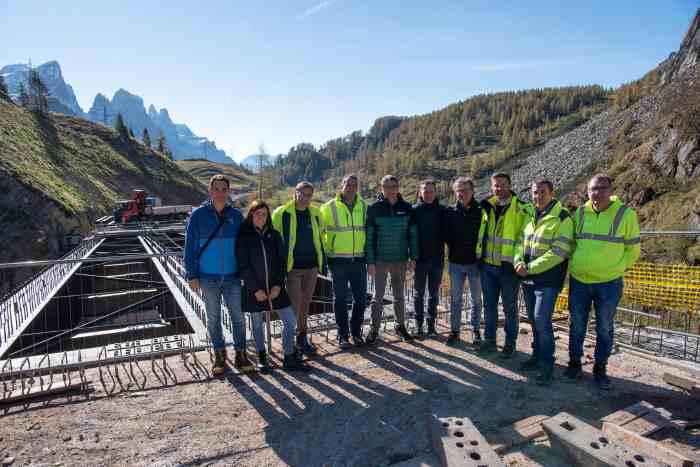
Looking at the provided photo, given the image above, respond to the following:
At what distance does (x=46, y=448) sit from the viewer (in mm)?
3145

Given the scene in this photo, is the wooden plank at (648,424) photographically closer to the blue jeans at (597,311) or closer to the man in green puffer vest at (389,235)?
the blue jeans at (597,311)

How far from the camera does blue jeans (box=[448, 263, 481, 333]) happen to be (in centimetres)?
505

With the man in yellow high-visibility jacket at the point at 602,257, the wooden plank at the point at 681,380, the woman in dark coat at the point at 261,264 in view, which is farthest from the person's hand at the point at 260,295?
the wooden plank at the point at 681,380

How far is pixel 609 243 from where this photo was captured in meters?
3.91

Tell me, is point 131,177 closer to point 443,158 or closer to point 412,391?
point 412,391

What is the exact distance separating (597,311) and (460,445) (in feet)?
7.31

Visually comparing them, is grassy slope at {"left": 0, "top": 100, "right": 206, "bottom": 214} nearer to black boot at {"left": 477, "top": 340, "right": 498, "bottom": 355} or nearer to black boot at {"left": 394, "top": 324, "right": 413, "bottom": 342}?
black boot at {"left": 394, "top": 324, "right": 413, "bottom": 342}

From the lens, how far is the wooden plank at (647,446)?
2.66 m

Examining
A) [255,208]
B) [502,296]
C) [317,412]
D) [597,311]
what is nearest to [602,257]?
[597,311]

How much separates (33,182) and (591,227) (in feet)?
105

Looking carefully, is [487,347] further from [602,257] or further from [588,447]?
[588,447]

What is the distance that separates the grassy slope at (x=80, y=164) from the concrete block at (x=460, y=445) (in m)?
30.1

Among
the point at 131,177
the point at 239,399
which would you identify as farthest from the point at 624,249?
the point at 131,177

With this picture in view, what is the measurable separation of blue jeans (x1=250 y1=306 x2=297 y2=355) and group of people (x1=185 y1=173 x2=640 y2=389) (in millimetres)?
12
